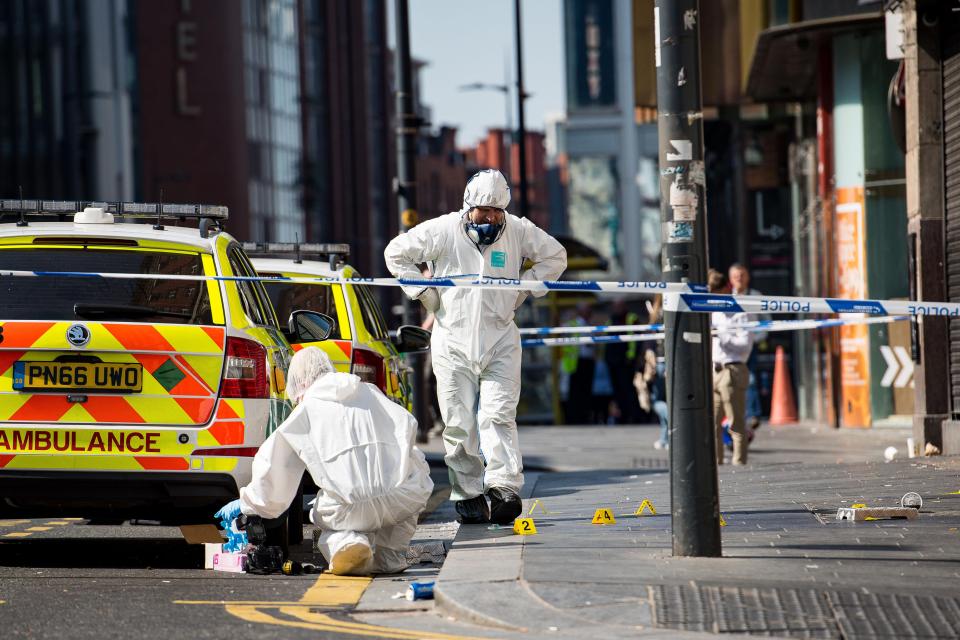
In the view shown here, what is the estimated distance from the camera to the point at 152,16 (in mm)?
62000

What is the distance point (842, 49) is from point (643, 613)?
594 inches

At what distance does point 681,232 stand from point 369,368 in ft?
14.0

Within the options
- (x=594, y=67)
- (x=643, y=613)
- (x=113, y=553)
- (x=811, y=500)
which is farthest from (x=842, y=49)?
(x=594, y=67)

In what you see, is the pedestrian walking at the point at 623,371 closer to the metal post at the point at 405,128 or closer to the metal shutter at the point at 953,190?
the metal post at the point at 405,128

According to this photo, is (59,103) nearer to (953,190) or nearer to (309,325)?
(953,190)

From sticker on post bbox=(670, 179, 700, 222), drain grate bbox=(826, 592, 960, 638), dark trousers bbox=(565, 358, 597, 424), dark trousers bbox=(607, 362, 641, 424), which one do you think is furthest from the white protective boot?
dark trousers bbox=(565, 358, 597, 424)

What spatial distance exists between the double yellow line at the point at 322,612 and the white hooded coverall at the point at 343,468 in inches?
10.4

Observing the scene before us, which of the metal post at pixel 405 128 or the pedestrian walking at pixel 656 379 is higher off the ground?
the metal post at pixel 405 128

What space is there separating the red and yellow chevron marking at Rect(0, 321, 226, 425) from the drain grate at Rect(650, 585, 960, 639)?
2.67m

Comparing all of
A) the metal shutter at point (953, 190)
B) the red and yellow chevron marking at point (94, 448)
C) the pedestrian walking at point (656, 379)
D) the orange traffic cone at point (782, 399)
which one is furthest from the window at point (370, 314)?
the orange traffic cone at point (782, 399)

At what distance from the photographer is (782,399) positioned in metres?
23.8

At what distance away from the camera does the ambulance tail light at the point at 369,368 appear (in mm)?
11469

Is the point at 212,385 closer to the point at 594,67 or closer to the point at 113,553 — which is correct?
the point at 113,553

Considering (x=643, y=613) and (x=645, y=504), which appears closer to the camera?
(x=643, y=613)
